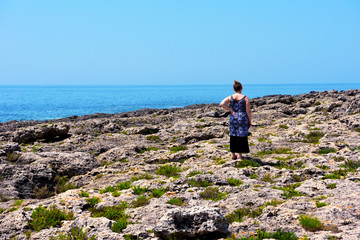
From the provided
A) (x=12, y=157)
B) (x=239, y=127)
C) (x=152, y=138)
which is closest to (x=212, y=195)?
(x=239, y=127)

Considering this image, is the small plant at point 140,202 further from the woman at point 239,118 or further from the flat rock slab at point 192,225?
the woman at point 239,118

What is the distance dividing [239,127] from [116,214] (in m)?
7.43

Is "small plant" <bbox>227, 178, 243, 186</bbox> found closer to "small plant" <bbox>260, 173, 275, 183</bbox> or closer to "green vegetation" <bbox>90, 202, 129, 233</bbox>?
"small plant" <bbox>260, 173, 275, 183</bbox>

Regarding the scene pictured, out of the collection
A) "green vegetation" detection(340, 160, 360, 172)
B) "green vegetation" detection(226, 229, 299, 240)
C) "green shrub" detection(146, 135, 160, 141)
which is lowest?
"green shrub" detection(146, 135, 160, 141)

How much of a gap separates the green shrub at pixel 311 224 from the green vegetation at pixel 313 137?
11.3m

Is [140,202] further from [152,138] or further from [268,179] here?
[152,138]

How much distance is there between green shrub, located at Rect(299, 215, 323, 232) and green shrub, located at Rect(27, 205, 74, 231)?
6280 millimetres

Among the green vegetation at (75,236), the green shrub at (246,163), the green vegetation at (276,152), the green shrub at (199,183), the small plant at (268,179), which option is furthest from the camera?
the green vegetation at (276,152)

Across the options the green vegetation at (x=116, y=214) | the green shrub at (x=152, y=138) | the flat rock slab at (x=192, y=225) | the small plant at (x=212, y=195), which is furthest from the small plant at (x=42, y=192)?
the green shrub at (x=152, y=138)

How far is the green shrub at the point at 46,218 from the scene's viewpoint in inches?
307

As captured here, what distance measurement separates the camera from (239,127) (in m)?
13.6

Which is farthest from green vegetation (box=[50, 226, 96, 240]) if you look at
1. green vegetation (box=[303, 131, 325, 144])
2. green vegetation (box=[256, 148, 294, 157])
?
green vegetation (box=[303, 131, 325, 144])

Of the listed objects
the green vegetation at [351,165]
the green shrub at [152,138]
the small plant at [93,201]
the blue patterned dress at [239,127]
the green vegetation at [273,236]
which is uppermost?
the blue patterned dress at [239,127]

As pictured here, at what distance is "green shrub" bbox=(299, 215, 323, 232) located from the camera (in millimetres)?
6684
